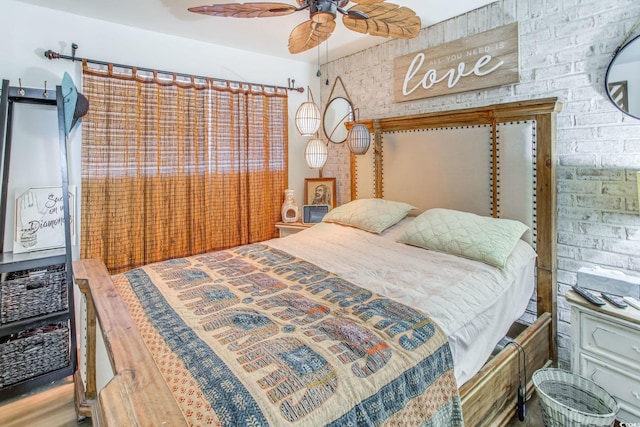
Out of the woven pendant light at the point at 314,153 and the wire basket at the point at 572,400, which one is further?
the woven pendant light at the point at 314,153

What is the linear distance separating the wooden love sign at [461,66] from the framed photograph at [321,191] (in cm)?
110

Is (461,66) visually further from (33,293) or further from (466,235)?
(33,293)

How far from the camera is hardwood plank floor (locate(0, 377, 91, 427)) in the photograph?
1.87 m

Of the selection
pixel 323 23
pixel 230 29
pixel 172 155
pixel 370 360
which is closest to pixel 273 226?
pixel 172 155

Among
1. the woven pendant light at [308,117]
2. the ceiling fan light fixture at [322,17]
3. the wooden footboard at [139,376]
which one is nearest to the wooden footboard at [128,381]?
the wooden footboard at [139,376]

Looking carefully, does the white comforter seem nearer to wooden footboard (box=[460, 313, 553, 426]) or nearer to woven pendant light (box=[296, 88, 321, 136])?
wooden footboard (box=[460, 313, 553, 426])

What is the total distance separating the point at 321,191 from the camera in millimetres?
3639

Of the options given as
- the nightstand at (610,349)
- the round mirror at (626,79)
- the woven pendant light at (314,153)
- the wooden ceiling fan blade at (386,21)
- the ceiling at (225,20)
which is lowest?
the nightstand at (610,349)

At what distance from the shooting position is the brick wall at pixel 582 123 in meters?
1.83

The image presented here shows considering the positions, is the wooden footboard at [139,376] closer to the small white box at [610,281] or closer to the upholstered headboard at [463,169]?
the small white box at [610,281]

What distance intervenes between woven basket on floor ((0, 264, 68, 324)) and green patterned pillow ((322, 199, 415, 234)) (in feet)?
6.46

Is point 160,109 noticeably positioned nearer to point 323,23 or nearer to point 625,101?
point 323,23

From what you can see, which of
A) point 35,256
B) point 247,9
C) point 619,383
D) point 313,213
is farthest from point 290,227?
point 619,383

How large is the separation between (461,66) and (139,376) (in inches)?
106
